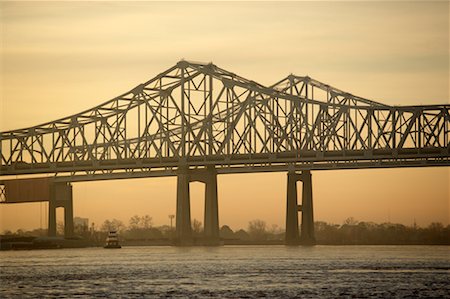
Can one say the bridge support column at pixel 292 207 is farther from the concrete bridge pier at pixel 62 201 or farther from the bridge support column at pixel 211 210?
the concrete bridge pier at pixel 62 201

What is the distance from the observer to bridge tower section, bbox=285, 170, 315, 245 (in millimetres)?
173750

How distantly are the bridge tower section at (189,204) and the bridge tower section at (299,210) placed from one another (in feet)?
28.9

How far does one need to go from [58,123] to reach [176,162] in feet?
65.4

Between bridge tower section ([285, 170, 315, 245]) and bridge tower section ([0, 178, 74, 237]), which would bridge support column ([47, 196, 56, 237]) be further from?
bridge tower section ([285, 170, 315, 245])

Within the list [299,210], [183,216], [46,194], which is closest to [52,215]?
[46,194]

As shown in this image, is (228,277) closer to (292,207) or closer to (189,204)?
(189,204)

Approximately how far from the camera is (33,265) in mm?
124188

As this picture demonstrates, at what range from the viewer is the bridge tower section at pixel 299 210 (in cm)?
17375

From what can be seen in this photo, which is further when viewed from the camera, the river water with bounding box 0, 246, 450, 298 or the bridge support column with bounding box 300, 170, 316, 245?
the bridge support column with bounding box 300, 170, 316, 245

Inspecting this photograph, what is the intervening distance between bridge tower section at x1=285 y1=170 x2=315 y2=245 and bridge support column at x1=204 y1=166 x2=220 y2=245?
890 cm

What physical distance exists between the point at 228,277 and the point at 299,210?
3015 inches

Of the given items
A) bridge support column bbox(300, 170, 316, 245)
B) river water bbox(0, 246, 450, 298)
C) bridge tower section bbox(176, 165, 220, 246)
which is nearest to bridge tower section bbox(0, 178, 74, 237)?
bridge tower section bbox(176, 165, 220, 246)

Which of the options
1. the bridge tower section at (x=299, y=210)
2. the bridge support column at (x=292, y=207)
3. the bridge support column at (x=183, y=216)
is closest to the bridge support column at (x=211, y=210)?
the bridge support column at (x=183, y=216)

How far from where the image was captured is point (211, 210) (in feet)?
552
